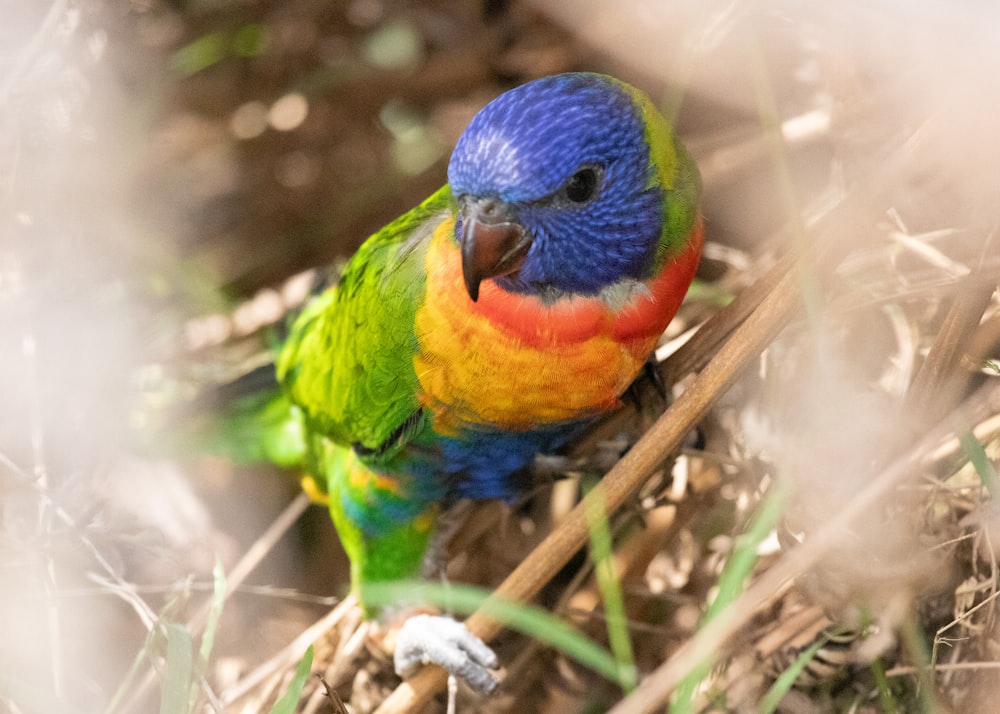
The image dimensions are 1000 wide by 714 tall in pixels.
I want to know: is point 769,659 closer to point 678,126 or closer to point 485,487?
point 485,487

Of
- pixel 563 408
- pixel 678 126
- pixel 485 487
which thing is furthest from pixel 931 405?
pixel 678 126

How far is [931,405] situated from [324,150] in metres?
2.23

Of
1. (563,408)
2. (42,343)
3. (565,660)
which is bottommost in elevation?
(565,660)

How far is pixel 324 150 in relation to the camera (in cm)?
308

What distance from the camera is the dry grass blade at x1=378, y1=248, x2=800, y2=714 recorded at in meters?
1.46

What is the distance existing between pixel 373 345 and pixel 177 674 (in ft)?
2.22

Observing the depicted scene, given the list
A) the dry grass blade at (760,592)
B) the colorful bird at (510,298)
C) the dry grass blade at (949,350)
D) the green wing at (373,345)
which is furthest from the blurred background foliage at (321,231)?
the green wing at (373,345)

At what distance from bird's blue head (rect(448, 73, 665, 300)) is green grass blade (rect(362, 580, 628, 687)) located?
0.56m

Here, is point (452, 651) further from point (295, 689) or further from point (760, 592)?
point (760, 592)

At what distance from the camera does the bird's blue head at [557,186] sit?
134 centimetres

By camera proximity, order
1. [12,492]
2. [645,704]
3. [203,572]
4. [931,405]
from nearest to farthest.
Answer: [645,704] → [931,405] → [12,492] → [203,572]

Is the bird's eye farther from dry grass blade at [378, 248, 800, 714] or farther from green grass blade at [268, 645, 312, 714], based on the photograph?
green grass blade at [268, 645, 312, 714]

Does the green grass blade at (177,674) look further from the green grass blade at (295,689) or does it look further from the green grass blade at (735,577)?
the green grass blade at (735,577)

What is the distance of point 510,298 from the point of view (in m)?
1.51
